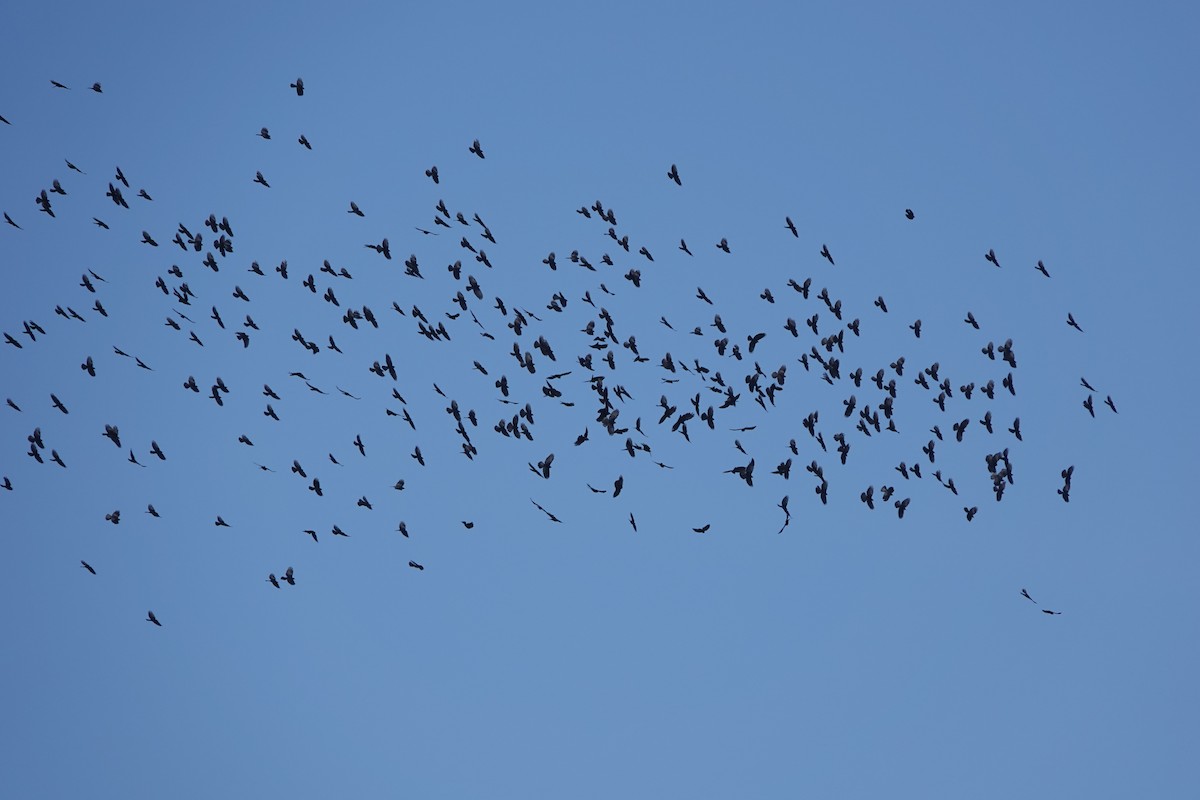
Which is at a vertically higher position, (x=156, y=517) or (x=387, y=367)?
(x=387, y=367)

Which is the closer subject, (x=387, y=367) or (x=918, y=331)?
(x=387, y=367)

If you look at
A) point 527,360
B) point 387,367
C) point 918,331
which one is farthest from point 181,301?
point 918,331

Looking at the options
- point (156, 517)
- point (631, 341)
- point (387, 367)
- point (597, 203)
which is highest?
point (597, 203)

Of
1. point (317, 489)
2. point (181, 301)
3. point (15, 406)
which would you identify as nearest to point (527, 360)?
point (317, 489)

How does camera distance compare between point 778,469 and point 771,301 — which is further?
point 771,301

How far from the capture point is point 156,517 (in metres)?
77.8

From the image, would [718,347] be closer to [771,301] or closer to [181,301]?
[771,301]

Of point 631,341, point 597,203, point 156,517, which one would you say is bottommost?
point 156,517

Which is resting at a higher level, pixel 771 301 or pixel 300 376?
pixel 771 301

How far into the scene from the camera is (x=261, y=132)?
249ft

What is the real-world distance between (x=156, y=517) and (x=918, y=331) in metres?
34.8

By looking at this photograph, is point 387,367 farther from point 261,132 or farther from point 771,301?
point 771,301

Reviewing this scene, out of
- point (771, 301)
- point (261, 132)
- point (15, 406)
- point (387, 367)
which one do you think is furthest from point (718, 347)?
point (15, 406)

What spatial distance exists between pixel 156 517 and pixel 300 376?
888cm
